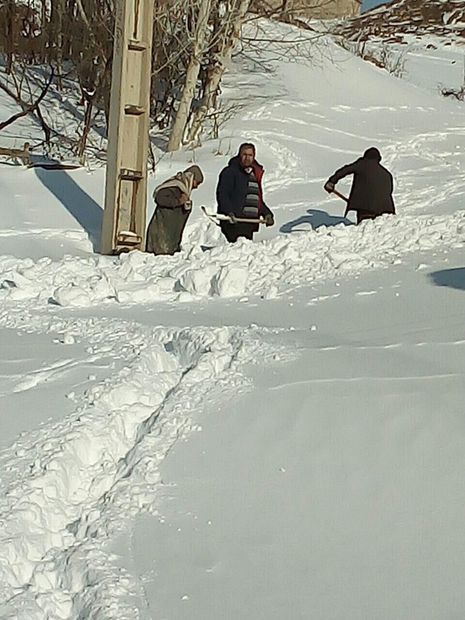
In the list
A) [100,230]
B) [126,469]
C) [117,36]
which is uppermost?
[117,36]

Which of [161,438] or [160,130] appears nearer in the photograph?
[161,438]

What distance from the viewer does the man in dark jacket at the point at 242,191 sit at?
1030cm

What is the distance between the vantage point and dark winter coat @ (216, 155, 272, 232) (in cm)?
1036

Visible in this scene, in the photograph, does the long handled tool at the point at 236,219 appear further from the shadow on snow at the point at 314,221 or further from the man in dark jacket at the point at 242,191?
the shadow on snow at the point at 314,221

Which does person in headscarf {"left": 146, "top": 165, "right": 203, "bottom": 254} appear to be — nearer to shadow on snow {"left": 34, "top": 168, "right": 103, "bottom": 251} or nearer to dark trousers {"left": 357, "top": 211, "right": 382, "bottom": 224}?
shadow on snow {"left": 34, "top": 168, "right": 103, "bottom": 251}

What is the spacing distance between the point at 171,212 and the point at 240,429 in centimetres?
584

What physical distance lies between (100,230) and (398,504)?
866 cm

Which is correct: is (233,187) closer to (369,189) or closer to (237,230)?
(237,230)

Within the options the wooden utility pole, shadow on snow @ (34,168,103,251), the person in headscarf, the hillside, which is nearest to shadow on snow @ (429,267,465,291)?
the person in headscarf

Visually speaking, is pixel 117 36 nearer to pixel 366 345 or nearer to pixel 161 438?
pixel 366 345

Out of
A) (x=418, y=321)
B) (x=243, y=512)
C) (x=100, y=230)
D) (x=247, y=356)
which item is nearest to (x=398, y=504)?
(x=243, y=512)

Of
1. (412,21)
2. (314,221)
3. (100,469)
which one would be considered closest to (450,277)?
(314,221)

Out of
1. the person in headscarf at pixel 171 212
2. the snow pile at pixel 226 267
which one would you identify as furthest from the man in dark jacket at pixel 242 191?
the snow pile at pixel 226 267

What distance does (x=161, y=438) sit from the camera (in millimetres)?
5277
